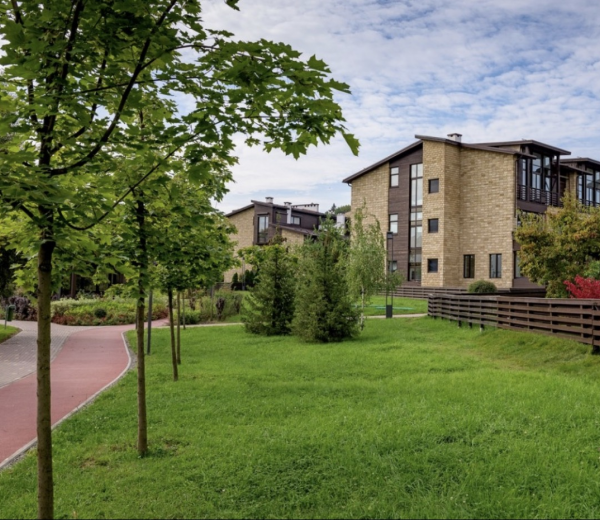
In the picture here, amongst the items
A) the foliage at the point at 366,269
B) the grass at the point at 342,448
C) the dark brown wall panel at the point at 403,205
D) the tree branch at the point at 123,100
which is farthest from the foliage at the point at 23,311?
the tree branch at the point at 123,100

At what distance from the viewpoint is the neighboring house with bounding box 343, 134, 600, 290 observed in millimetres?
34281

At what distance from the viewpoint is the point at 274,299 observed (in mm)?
20422

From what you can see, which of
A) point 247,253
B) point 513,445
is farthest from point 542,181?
point 513,445

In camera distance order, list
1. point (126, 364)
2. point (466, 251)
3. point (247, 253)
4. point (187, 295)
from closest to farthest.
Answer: point (247, 253) < point (126, 364) < point (187, 295) < point (466, 251)

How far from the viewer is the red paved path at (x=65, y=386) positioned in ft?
24.6

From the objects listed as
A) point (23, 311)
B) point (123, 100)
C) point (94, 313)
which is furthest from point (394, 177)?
point (123, 100)

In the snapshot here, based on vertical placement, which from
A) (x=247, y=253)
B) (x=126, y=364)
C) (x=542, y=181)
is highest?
(x=542, y=181)

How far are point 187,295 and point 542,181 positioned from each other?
25.2m

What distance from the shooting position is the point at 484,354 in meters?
12.8

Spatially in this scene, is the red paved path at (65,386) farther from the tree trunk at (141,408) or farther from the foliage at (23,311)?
the foliage at (23,311)

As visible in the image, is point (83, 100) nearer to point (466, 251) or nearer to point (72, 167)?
point (72, 167)

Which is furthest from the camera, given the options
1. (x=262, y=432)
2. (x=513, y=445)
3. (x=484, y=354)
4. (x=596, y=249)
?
(x=596, y=249)

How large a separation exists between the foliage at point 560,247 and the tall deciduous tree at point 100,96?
17660 millimetres

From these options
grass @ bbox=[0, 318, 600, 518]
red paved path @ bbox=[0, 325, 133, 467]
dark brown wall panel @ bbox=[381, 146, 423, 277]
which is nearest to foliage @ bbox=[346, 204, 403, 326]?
red paved path @ bbox=[0, 325, 133, 467]
